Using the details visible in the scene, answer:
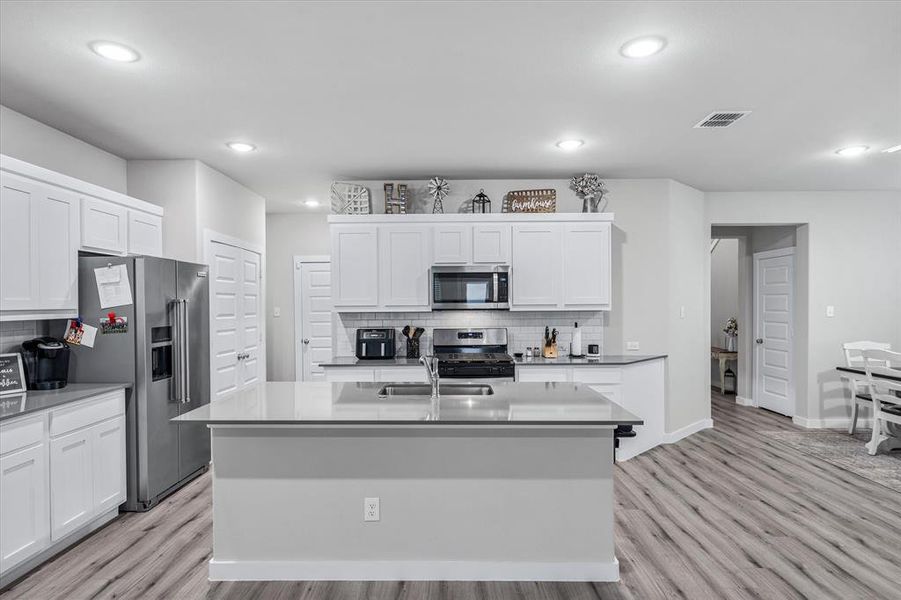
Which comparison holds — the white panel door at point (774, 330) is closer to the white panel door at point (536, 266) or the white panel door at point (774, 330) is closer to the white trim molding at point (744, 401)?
the white trim molding at point (744, 401)

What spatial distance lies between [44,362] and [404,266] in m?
2.76

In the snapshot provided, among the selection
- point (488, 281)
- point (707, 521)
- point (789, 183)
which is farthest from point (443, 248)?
point (789, 183)

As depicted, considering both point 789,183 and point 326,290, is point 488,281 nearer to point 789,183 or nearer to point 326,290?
point 326,290

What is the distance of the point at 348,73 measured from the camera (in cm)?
280

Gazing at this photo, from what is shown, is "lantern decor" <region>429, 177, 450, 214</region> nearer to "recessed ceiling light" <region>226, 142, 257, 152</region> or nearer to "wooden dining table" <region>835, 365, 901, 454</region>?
"recessed ceiling light" <region>226, 142, 257, 152</region>

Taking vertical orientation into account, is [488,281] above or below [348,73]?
below

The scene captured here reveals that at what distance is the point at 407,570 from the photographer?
2.57 meters

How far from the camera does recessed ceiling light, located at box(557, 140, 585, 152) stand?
13.2 ft

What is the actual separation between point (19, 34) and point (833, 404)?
7.71 meters

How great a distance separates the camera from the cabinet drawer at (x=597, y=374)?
4.52m

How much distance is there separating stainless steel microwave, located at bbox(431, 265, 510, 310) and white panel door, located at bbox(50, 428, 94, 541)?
9.16 feet

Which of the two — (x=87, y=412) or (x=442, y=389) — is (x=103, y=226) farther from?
(x=442, y=389)

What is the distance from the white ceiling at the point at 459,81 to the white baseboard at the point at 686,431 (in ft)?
8.85

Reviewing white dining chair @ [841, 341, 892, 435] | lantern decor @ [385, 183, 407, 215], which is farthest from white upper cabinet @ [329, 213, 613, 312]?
white dining chair @ [841, 341, 892, 435]
